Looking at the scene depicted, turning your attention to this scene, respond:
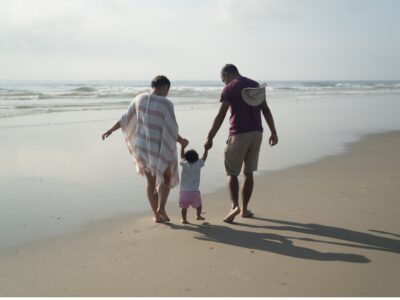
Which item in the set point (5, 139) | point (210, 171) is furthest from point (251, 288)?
point (5, 139)

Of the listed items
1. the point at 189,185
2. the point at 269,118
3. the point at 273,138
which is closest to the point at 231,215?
the point at 189,185

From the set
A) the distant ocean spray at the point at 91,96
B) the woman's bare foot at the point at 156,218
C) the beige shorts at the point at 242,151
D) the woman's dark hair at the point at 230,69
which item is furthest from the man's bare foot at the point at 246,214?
the distant ocean spray at the point at 91,96

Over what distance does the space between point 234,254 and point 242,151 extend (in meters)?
1.39

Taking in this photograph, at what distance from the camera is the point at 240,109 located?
4852mm

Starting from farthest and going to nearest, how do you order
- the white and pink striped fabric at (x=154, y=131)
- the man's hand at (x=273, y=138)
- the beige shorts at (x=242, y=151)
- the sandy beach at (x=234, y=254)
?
the man's hand at (x=273, y=138) < the beige shorts at (x=242, y=151) < the white and pink striped fabric at (x=154, y=131) < the sandy beach at (x=234, y=254)

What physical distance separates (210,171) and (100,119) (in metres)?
8.29

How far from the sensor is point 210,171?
23.9 ft

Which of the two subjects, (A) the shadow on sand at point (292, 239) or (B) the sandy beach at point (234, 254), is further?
(A) the shadow on sand at point (292, 239)

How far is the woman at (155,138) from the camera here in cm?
466

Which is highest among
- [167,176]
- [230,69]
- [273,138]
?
[230,69]

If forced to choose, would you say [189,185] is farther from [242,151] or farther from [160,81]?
[160,81]

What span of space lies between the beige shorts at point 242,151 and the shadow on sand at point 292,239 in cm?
63

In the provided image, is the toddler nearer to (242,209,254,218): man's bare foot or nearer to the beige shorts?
the beige shorts

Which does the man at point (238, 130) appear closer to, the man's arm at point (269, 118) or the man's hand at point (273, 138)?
Result: the man's arm at point (269, 118)
